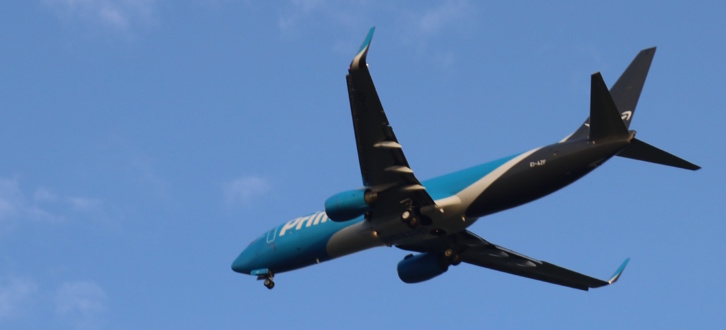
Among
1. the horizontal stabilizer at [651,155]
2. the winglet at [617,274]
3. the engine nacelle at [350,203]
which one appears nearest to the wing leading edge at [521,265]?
the winglet at [617,274]

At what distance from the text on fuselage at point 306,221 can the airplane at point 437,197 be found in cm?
5

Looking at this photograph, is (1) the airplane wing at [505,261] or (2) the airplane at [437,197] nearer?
(2) the airplane at [437,197]

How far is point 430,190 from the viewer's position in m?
52.6

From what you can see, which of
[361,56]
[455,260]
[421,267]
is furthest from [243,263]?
[361,56]

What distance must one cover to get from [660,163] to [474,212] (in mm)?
7351

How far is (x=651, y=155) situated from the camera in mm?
49188

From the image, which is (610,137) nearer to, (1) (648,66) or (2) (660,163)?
(2) (660,163)

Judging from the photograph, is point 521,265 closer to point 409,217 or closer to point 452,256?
point 452,256

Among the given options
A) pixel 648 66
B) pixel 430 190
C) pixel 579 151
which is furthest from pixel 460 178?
pixel 648 66

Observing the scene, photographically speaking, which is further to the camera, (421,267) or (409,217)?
(421,267)

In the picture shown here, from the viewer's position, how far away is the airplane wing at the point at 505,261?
187ft

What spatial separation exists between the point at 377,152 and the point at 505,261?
12.1 metres

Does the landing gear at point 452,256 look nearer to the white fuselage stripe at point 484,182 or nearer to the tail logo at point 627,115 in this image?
the white fuselage stripe at point 484,182

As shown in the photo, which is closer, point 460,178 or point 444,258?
point 460,178
